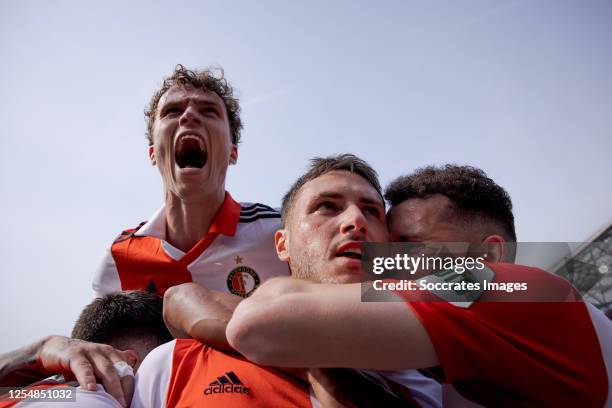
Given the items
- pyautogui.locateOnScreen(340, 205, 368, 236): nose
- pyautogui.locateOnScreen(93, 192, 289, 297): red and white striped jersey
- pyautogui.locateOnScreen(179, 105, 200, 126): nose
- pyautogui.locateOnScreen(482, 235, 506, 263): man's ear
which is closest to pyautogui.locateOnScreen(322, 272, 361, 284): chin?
pyautogui.locateOnScreen(340, 205, 368, 236): nose

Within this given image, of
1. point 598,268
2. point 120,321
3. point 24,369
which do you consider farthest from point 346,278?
point 598,268

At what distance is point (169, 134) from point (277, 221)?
151 centimetres

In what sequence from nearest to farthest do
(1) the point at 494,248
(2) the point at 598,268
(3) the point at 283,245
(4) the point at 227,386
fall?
(4) the point at 227,386 → (1) the point at 494,248 → (3) the point at 283,245 → (2) the point at 598,268

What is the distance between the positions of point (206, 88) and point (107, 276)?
7.71ft

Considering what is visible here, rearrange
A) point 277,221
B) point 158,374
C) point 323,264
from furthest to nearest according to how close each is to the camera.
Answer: point 277,221, point 323,264, point 158,374

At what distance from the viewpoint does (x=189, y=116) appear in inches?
203

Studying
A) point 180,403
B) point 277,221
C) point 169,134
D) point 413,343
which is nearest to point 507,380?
point 413,343

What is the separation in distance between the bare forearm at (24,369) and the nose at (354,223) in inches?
79.8

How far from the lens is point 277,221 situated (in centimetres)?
504

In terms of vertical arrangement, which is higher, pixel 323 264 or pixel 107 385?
pixel 323 264

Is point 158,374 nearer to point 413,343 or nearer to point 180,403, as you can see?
point 180,403

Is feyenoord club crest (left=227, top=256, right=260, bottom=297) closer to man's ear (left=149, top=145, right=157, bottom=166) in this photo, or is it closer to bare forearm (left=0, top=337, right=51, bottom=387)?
man's ear (left=149, top=145, right=157, bottom=166)

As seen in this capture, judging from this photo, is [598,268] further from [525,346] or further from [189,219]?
[525,346]

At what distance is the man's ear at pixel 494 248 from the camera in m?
2.60
